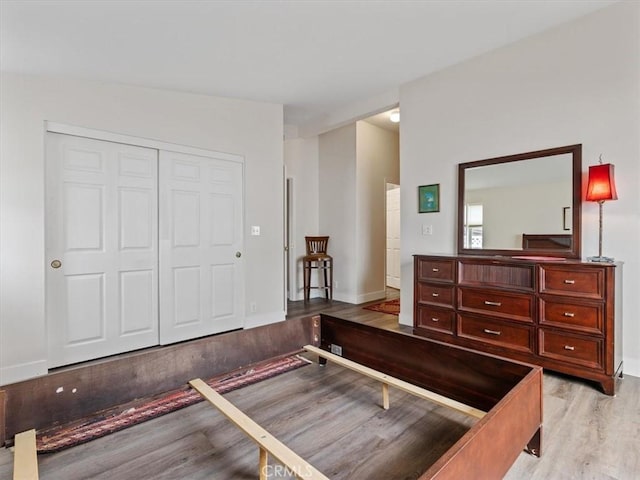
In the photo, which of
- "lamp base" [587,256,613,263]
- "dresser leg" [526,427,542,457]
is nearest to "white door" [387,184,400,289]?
"lamp base" [587,256,613,263]

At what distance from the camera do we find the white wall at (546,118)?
2.51m

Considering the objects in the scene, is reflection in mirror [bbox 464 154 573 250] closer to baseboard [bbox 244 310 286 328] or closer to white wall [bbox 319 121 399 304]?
white wall [bbox 319 121 399 304]

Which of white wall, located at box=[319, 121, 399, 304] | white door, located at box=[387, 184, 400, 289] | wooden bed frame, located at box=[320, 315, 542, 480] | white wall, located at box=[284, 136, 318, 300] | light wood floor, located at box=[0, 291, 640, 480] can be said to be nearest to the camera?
wooden bed frame, located at box=[320, 315, 542, 480]

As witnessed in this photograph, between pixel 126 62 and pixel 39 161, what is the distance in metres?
1.03

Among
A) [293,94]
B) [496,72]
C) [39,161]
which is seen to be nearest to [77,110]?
[39,161]

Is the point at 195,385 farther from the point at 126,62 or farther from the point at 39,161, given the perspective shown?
the point at 126,62

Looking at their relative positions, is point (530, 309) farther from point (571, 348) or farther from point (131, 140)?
point (131, 140)

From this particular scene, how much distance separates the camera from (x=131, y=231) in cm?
312

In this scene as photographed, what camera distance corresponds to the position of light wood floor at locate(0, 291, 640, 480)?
4.36 ft

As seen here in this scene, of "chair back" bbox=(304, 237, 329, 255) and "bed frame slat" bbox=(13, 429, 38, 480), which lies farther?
"chair back" bbox=(304, 237, 329, 255)

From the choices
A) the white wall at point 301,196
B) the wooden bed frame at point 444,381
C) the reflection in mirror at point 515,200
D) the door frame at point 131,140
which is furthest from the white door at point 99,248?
the reflection in mirror at point 515,200

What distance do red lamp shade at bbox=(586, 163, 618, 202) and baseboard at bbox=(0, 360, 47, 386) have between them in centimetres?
440

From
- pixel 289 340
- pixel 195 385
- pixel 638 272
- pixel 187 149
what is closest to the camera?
pixel 195 385

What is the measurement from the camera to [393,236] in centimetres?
654
